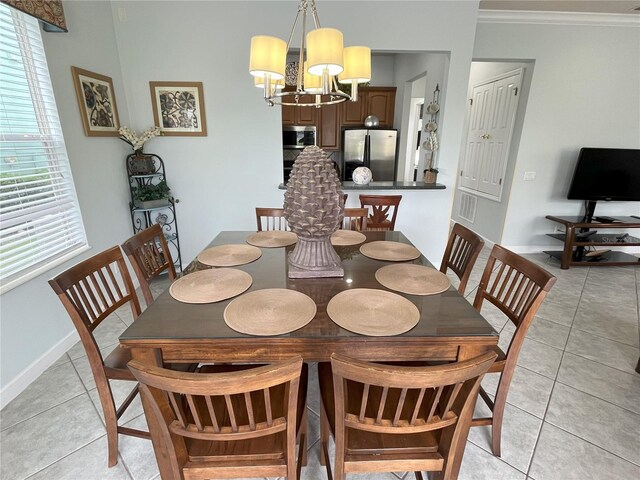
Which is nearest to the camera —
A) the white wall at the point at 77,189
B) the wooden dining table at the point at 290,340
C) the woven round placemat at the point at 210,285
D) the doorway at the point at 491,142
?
the wooden dining table at the point at 290,340

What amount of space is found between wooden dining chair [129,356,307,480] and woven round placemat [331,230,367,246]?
39.9 inches

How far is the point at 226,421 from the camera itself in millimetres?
1107

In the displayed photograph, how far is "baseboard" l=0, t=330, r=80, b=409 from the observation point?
1.78m

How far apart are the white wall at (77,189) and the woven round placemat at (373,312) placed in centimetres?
194

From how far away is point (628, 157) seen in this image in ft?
11.7

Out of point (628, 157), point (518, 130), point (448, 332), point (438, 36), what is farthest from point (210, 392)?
point (628, 157)

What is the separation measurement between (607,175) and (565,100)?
100 centimetres

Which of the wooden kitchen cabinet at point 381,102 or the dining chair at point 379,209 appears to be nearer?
the dining chair at point 379,209

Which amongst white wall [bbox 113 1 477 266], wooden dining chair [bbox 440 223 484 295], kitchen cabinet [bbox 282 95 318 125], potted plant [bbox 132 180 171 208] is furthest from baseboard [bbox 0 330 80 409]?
kitchen cabinet [bbox 282 95 318 125]

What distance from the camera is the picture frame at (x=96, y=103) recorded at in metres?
2.35

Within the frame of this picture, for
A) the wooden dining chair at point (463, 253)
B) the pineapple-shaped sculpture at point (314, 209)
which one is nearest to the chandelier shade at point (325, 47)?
the pineapple-shaped sculpture at point (314, 209)

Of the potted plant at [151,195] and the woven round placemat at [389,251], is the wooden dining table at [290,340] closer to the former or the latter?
the woven round placemat at [389,251]

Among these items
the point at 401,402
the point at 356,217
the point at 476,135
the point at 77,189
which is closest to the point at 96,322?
the point at 401,402

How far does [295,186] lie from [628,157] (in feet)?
14.0
